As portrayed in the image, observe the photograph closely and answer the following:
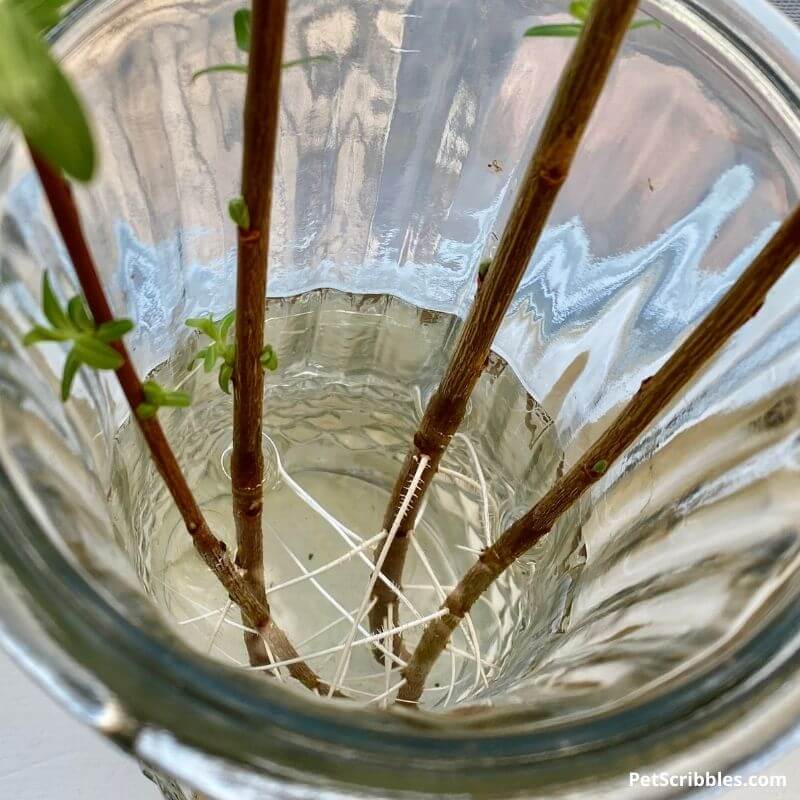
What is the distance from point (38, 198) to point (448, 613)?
139 mm

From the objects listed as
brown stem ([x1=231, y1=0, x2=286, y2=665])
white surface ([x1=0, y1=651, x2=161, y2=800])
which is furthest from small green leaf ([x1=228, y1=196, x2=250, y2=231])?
white surface ([x1=0, y1=651, x2=161, y2=800])

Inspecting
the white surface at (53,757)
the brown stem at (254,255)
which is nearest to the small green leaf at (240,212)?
the brown stem at (254,255)

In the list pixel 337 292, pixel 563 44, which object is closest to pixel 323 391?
pixel 337 292

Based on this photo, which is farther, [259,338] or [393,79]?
[393,79]

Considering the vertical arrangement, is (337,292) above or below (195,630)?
above

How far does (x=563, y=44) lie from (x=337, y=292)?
0.35 feet

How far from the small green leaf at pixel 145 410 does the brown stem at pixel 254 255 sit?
19 millimetres

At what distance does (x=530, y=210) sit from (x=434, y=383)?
0.17 meters

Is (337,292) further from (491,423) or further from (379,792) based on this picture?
(379,792)

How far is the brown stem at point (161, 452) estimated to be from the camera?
0.11m

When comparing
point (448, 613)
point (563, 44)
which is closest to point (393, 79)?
point (563, 44)

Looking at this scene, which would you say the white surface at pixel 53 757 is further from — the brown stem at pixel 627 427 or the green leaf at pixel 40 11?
the green leaf at pixel 40 11

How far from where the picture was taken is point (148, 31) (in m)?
0.20

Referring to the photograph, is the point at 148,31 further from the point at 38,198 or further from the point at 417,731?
the point at 417,731
